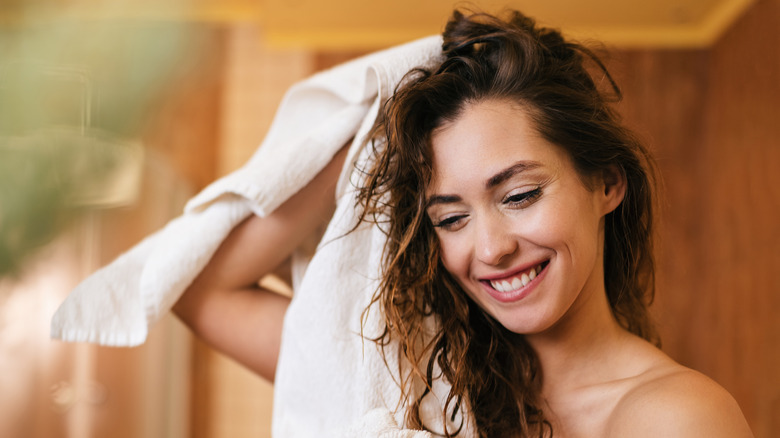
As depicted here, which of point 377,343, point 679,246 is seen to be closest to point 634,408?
point 377,343

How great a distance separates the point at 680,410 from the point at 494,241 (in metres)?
0.30

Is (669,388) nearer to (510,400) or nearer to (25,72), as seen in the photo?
(510,400)

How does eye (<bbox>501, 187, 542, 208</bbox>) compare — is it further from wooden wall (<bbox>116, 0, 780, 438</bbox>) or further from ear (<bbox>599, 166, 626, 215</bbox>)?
wooden wall (<bbox>116, 0, 780, 438</bbox>)

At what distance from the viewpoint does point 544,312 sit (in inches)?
36.3

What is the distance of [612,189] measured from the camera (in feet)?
3.33

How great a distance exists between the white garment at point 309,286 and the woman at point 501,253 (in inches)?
1.1

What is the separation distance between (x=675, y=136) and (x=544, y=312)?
9.90 feet

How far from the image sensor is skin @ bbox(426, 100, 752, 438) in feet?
2.90

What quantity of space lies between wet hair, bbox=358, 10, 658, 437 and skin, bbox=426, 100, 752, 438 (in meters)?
0.03

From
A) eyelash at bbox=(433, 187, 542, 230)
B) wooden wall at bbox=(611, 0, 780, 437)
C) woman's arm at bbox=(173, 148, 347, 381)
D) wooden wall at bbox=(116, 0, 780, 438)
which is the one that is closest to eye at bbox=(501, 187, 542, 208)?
eyelash at bbox=(433, 187, 542, 230)

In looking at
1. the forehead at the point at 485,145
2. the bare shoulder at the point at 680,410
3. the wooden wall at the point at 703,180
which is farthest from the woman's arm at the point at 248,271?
the wooden wall at the point at 703,180

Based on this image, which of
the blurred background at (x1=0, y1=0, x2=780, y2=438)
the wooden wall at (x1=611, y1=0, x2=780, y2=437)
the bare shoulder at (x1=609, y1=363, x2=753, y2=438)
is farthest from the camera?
the wooden wall at (x1=611, y1=0, x2=780, y2=437)

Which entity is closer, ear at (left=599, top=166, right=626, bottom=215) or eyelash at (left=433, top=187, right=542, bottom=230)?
eyelash at (left=433, top=187, right=542, bottom=230)

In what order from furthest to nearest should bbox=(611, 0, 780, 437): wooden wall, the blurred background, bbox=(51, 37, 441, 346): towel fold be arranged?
bbox=(611, 0, 780, 437): wooden wall → the blurred background → bbox=(51, 37, 441, 346): towel fold
